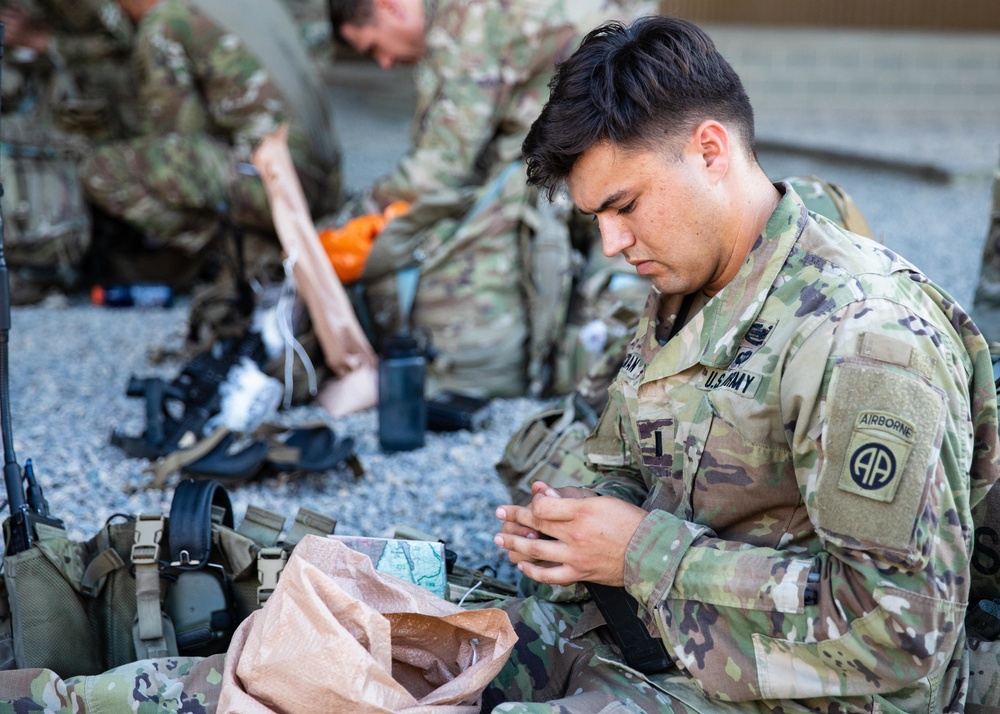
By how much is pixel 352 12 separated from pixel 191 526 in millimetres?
3054

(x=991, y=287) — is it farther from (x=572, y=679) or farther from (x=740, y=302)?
(x=572, y=679)

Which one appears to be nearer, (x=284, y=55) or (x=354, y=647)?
(x=354, y=647)

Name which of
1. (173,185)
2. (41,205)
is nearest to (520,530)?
(173,185)

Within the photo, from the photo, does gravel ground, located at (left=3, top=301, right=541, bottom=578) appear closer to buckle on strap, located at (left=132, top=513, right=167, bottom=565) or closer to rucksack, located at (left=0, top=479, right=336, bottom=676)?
rucksack, located at (left=0, top=479, right=336, bottom=676)

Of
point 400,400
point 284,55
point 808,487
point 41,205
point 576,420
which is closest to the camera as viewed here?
point 808,487

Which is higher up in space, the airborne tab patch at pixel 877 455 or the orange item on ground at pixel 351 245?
the airborne tab patch at pixel 877 455

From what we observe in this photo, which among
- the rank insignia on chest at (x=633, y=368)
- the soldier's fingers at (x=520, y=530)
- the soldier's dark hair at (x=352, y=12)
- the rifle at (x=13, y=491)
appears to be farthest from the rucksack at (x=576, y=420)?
the soldier's dark hair at (x=352, y=12)

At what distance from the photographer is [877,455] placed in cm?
149

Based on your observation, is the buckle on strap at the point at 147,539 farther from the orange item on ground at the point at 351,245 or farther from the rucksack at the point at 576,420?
the orange item on ground at the point at 351,245

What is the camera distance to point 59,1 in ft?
19.8

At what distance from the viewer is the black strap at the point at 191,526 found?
87.4 inches

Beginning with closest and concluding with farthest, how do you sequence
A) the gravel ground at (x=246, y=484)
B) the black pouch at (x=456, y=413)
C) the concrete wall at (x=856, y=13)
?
the gravel ground at (x=246, y=484), the black pouch at (x=456, y=413), the concrete wall at (x=856, y=13)

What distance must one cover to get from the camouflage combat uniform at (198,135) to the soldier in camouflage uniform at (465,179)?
121cm

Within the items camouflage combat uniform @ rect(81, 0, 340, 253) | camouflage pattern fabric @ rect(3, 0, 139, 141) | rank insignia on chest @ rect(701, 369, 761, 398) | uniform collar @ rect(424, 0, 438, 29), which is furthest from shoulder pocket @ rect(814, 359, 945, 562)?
camouflage pattern fabric @ rect(3, 0, 139, 141)
